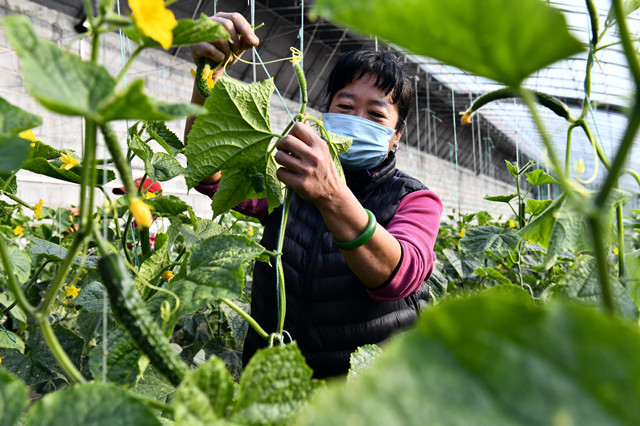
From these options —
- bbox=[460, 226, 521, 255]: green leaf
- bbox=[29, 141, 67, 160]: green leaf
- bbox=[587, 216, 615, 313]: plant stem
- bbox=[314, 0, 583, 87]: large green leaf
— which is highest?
bbox=[314, 0, 583, 87]: large green leaf

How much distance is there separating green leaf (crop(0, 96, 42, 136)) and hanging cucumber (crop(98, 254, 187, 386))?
0.10m

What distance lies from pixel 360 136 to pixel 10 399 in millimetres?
1029

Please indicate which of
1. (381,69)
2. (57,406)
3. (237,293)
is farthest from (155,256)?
(381,69)

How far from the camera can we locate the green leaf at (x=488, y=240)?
1227mm

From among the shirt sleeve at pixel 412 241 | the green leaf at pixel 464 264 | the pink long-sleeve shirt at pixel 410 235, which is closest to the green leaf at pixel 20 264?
the pink long-sleeve shirt at pixel 410 235

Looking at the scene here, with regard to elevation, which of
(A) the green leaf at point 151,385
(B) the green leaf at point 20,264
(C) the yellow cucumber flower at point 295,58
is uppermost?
(C) the yellow cucumber flower at point 295,58

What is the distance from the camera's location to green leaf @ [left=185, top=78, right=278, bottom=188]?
0.67 meters

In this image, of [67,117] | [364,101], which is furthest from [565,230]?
[67,117]

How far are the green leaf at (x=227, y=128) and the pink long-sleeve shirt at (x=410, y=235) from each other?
0.41 metres

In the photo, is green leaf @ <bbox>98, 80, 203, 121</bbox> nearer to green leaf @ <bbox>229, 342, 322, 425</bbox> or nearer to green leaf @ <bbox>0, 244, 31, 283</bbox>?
green leaf @ <bbox>229, 342, 322, 425</bbox>

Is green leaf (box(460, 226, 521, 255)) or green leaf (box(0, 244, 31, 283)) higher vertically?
green leaf (box(460, 226, 521, 255))

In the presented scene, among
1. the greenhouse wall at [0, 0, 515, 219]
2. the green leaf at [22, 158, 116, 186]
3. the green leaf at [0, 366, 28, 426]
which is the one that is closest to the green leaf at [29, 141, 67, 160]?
the green leaf at [22, 158, 116, 186]

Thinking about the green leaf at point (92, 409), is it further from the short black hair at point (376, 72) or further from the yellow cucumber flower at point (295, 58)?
the short black hair at point (376, 72)

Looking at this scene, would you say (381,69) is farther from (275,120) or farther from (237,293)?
(275,120)
